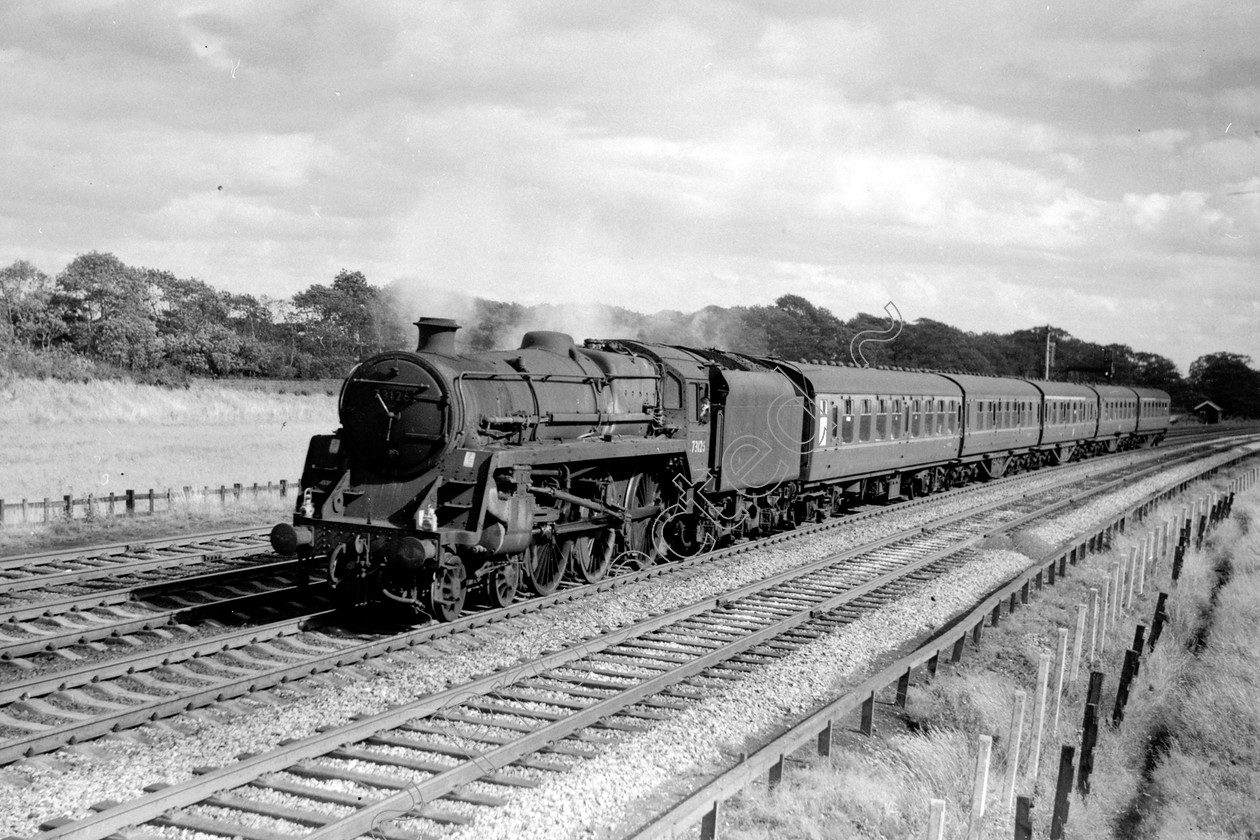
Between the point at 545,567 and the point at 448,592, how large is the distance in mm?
1706

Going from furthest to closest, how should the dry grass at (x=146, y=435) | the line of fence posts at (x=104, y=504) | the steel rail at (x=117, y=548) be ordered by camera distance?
the dry grass at (x=146, y=435) → the line of fence posts at (x=104, y=504) → the steel rail at (x=117, y=548)

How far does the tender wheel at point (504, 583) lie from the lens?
33.3 feet

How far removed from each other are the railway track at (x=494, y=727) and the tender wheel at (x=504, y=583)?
0.25 m

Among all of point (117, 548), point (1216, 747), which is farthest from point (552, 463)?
point (117, 548)

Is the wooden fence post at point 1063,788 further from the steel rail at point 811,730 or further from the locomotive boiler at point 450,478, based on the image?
the locomotive boiler at point 450,478

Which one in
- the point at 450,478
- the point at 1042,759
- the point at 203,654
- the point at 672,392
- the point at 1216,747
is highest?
the point at 672,392

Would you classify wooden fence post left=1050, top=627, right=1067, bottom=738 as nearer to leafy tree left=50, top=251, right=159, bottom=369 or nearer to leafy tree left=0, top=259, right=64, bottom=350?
leafy tree left=50, top=251, right=159, bottom=369

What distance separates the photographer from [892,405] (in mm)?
20281

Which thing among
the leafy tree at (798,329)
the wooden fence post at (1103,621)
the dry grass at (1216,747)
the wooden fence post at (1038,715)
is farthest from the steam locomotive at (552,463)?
the leafy tree at (798,329)

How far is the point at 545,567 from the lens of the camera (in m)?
11.2

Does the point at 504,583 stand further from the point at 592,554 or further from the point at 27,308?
the point at 27,308

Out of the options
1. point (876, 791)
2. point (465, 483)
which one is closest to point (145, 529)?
point (465, 483)

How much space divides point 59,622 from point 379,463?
11.2 feet

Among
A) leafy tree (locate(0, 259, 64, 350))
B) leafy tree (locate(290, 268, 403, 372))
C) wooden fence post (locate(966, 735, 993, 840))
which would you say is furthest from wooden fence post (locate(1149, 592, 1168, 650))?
leafy tree (locate(0, 259, 64, 350))
